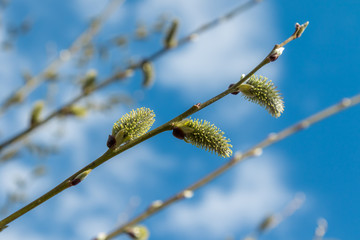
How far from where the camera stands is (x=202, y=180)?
1.49 meters

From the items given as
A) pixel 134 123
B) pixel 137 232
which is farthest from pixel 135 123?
pixel 137 232

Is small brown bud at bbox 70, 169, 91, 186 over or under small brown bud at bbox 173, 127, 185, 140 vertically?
under

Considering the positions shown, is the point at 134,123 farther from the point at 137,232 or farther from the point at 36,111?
the point at 36,111

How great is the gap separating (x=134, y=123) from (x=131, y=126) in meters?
0.02

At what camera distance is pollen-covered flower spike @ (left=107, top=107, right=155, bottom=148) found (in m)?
1.28

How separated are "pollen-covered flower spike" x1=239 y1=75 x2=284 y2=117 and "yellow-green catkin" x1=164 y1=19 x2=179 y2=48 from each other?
2043 millimetres

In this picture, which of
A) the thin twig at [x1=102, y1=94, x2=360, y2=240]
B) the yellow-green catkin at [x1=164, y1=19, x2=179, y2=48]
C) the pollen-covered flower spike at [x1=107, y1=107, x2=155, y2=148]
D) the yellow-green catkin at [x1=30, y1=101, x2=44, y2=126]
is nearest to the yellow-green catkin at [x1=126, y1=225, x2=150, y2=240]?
the thin twig at [x1=102, y1=94, x2=360, y2=240]

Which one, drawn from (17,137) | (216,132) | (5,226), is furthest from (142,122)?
(17,137)

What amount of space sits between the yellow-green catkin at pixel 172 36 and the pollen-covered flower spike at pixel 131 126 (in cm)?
Result: 209

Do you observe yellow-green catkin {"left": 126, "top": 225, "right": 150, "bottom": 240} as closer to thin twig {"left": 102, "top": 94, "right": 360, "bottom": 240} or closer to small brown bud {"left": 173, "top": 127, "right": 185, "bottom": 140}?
thin twig {"left": 102, "top": 94, "right": 360, "bottom": 240}

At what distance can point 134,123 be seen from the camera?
1359mm

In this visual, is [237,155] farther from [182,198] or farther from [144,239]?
[144,239]

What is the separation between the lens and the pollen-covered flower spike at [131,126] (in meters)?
1.28

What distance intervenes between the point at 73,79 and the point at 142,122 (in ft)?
12.0
